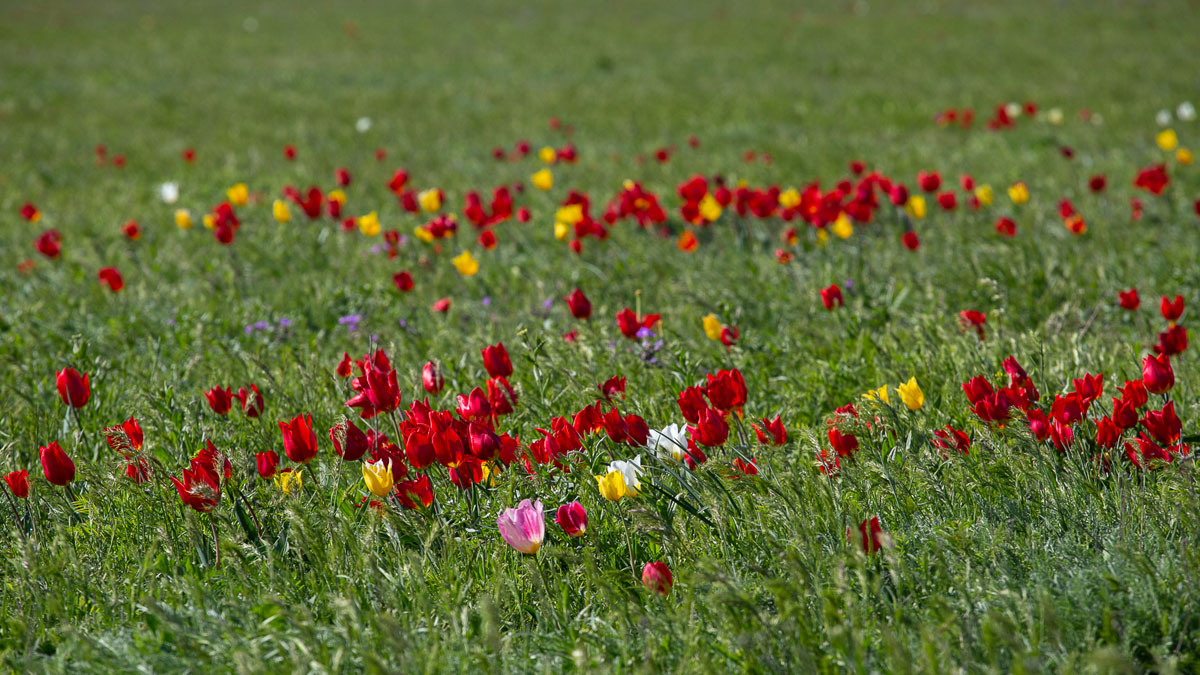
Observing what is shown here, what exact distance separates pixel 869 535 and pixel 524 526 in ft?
2.12

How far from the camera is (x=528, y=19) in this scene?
2078 centimetres

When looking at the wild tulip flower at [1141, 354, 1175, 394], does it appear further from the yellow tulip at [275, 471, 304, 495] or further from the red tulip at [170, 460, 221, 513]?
the red tulip at [170, 460, 221, 513]

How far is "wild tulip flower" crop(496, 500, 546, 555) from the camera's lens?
175 cm

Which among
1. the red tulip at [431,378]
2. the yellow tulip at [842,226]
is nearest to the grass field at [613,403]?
the yellow tulip at [842,226]

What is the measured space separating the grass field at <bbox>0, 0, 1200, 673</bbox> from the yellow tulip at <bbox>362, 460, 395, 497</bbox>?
0.08 meters

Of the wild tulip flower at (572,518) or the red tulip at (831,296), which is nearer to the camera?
the wild tulip flower at (572,518)

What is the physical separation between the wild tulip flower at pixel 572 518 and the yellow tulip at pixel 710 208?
256 centimetres

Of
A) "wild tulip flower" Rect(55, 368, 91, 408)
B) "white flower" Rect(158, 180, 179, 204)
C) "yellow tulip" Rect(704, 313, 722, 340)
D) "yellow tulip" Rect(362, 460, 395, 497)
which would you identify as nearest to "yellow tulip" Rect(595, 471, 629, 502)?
"yellow tulip" Rect(362, 460, 395, 497)

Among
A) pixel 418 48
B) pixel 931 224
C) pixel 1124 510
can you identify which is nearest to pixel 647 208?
pixel 931 224

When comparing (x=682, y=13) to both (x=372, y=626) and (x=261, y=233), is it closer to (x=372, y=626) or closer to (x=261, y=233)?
(x=261, y=233)

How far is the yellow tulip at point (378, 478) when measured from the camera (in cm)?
180

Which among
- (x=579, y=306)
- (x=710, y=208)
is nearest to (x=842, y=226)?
(x=710, y=208)

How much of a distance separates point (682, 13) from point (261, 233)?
18564 millimetres

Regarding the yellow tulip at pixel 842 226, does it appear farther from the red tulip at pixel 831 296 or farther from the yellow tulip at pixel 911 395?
the yellow tulip at pixel 911 395
